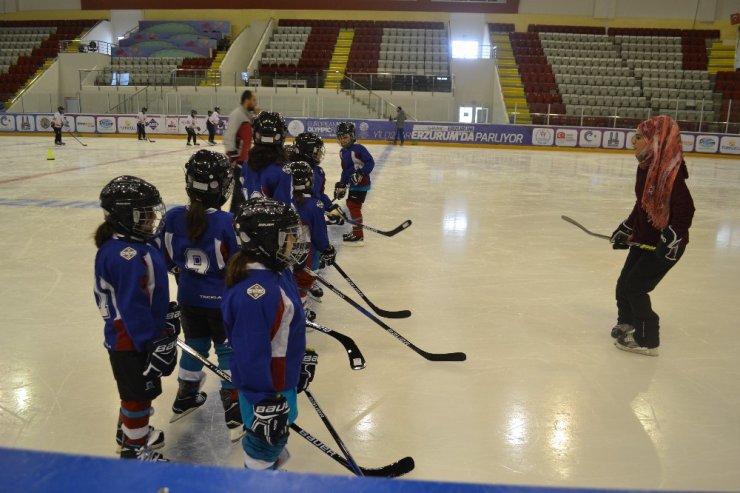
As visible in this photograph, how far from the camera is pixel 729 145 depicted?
19.0 metres

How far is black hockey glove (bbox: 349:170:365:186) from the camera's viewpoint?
240 inches

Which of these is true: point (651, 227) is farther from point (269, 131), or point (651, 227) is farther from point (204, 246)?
point (204, 246)

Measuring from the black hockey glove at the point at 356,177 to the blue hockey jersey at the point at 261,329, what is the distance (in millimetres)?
4315

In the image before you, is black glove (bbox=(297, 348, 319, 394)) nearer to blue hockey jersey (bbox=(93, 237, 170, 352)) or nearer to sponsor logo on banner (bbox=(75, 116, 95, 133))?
blue hockey jersey (bbox=(93, 237, 170, 352))

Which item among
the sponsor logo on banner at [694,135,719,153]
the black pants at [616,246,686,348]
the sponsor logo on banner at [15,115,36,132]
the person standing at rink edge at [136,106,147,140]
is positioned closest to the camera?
the black pants at [616,246,686,348]

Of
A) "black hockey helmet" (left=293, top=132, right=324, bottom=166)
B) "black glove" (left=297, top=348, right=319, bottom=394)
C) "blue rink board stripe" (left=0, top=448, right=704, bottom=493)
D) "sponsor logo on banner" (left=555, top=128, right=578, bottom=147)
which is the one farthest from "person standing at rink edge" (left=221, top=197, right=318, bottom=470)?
"sponsor logo on banner" (left=555, top=128, right=578, bottom=147)

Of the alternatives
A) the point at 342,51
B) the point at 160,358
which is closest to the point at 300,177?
the point at 160,358

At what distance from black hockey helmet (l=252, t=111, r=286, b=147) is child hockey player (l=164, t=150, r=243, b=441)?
1.27 metres

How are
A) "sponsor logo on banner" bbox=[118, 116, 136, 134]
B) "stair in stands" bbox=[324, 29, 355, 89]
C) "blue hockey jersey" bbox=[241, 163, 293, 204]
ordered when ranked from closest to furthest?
"blue hockey jersey" bbox=[241, 163, 293, 204] → "sponsor logo on banner" bbox=[118, 116, 136, 134] → "stair in stands" bbox=[324, 29, 355, 89]

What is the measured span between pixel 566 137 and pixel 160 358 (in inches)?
785

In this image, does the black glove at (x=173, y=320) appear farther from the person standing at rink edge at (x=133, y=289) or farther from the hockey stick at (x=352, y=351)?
the hockey stick at (x=352, y=351)

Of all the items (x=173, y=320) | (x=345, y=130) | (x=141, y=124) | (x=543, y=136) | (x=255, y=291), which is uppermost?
(x=543, y=136)

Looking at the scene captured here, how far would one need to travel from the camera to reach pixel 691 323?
4207 mm

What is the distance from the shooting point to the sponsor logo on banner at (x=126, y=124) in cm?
2120
